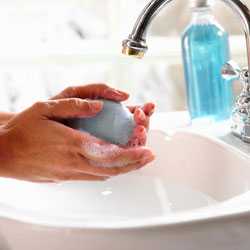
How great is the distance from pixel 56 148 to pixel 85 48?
909 mm

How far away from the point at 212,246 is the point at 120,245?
8cm

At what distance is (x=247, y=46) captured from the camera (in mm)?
745

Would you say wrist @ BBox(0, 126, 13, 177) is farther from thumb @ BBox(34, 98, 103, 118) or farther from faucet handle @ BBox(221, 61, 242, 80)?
faucet handle @ BBox(221, 61, 242, 80)

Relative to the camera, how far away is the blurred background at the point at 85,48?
1483mm

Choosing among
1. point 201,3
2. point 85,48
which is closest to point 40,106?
point 201,3

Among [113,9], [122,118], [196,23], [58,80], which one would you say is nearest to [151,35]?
[113,9]

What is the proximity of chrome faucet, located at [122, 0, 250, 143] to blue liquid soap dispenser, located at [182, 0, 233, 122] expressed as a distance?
150 mm

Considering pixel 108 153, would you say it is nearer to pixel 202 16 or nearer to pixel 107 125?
pixel 107 125

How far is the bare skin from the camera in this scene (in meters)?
0.61

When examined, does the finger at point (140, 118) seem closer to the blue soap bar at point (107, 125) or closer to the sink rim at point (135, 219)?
the blue soap bar at point (107, 125)

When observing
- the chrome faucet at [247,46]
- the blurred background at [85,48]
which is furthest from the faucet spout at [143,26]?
the blurred background at [85,48]

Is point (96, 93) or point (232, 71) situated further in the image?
point (232, 71)

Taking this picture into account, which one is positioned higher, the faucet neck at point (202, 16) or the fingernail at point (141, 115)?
the faucet neck at point (202, 16)

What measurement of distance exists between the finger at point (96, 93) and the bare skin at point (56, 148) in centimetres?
4
